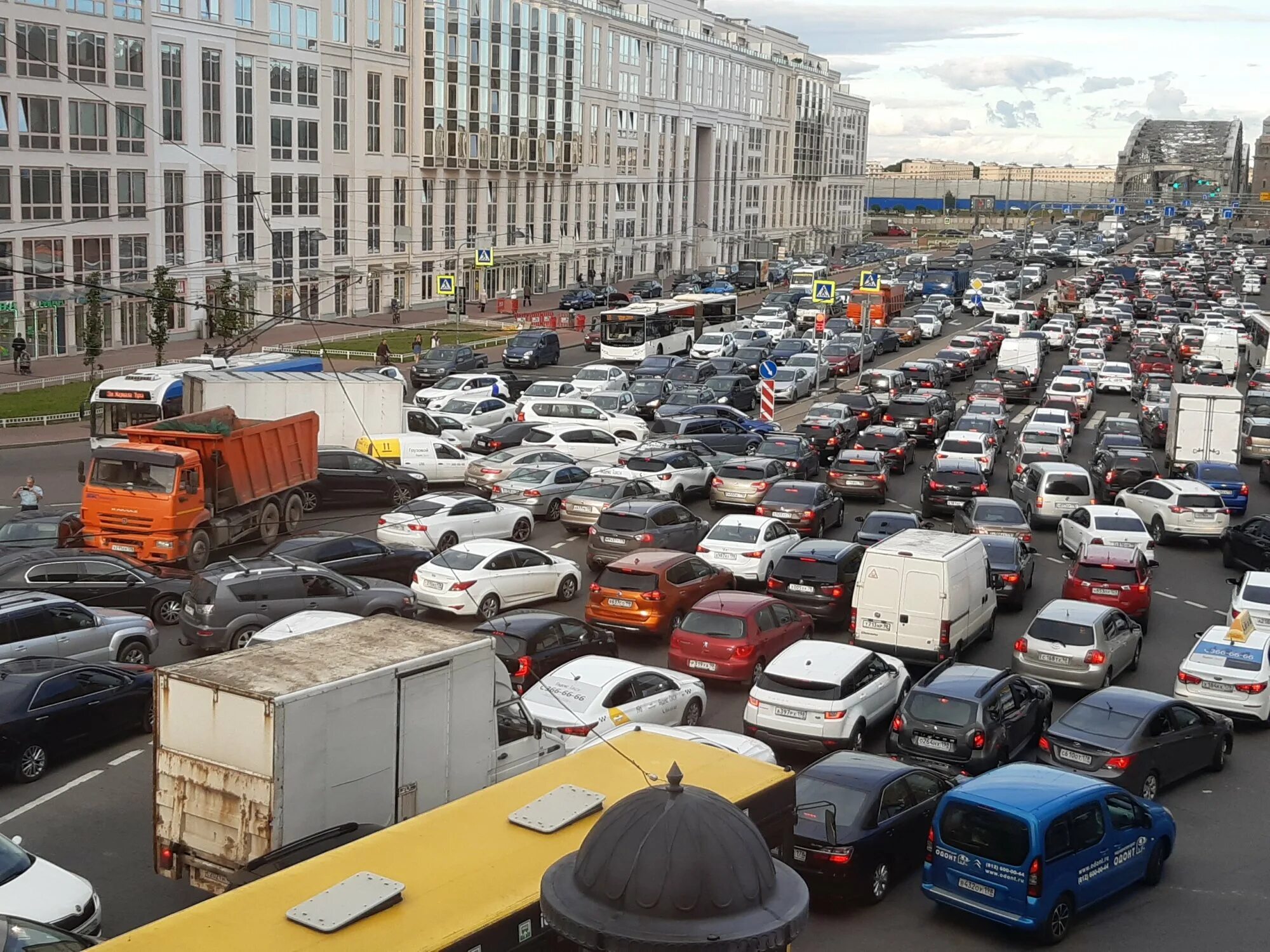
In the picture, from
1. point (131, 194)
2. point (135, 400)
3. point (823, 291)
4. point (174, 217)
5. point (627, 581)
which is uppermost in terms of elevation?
point (131, 194)

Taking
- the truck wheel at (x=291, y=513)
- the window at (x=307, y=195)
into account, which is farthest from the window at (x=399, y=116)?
the truck wheel at (x=291, y=513)

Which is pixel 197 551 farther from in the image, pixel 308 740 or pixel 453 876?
pixel 453 876

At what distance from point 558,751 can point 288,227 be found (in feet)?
193

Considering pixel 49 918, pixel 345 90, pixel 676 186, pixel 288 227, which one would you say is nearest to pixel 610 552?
pixel 49 918

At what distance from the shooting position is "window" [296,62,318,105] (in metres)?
68.8

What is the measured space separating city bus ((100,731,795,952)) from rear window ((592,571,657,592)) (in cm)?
1080

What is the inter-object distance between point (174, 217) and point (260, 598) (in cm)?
4391

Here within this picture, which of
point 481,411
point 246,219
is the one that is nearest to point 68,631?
point 481,411

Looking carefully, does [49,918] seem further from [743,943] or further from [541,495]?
[541,495]

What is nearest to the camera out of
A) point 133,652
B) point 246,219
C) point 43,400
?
point 133,652

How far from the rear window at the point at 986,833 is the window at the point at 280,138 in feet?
198

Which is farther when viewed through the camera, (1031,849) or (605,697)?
(605,697)

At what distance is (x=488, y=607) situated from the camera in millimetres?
23000

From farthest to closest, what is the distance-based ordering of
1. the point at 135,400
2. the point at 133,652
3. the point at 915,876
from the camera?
the point at 135,400
the point at 133,652
the point at 915,876
